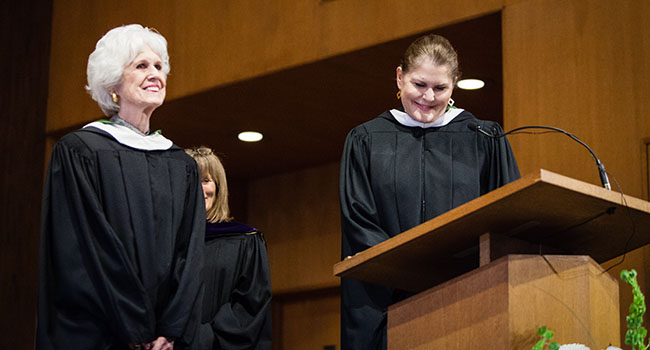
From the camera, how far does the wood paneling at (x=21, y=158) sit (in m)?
7.10

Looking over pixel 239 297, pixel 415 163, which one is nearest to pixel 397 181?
pixel 415 163

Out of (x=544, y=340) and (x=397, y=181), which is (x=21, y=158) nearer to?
(x=397, y=181)

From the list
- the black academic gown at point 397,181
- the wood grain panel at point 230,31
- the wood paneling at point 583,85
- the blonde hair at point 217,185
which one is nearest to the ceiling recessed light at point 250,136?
the wood grain panel at point 230,31

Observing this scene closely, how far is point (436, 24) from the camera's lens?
550 centimetres

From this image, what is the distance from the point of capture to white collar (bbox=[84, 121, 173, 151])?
10.5 ft

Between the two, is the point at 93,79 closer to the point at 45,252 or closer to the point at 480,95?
the point at 45,252

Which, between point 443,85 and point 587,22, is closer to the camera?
point 443,85

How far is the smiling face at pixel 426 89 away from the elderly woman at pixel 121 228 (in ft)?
2.72

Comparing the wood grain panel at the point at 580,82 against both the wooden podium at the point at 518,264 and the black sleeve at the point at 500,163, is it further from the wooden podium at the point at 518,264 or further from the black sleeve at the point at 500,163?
the wooden podium at the point at 518,264

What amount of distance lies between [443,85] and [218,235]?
4.22 feet

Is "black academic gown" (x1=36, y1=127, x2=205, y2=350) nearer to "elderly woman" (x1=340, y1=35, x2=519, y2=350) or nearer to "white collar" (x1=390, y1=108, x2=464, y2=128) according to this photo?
"elderly woman" (x1=340, y1=35, x2=519, y2=350)

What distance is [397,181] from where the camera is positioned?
3480 millimetres

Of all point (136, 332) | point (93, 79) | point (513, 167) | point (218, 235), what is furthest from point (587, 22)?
point (136, 332)

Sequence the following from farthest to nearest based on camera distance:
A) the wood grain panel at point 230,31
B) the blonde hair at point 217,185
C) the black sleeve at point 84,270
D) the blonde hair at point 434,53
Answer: the wood grain panel at point 230,31
the blonde hair at point 217,185
the blonde hair at point 434,53
the black sleeve at point 84,270
